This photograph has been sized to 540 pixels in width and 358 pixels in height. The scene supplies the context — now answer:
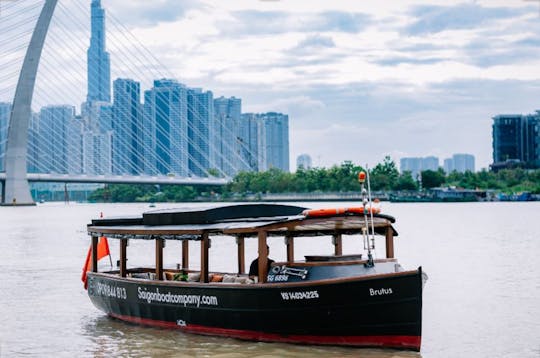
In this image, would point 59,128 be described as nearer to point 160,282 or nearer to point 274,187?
point 274,187

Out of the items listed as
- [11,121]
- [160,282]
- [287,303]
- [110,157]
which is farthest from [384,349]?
[110,157]

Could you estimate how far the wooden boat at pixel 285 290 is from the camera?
1211cm

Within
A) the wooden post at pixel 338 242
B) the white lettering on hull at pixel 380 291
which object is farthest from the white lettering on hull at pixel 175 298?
the white lettering on hull at pixel 380 291

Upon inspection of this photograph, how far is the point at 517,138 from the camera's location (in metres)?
156

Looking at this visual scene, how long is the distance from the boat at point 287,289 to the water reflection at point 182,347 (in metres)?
0.11

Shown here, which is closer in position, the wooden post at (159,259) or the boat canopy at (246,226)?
the boat canopy at (246,226)

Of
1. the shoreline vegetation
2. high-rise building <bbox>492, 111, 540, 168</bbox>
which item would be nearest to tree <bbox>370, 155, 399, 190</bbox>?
the shoreline vegetation

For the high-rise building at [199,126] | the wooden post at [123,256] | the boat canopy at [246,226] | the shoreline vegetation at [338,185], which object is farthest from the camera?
the shoreline vegetation at [338,185]

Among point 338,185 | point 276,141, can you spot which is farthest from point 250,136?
point 338,185

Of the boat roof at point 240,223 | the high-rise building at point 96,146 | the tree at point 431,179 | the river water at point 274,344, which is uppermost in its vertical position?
the high-rise building at point 96,146

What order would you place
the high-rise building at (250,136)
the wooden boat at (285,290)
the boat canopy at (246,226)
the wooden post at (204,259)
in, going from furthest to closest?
the high-rise building at (250,136) < the wooden post at (204,259) < the boat canopy at (246,226) < the wooden boat at (285,290)

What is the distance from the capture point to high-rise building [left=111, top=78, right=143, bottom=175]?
10012 centimetres

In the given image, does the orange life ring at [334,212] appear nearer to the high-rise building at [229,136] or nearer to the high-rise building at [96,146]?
the high-rise building at [96,146]

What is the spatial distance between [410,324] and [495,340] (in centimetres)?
258
